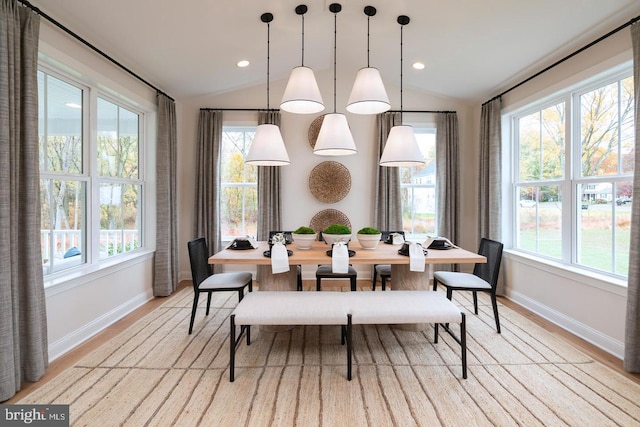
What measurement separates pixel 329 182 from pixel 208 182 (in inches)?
66.4

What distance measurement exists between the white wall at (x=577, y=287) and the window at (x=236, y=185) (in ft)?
11.4

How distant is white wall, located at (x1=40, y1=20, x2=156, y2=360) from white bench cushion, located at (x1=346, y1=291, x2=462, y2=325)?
224cm

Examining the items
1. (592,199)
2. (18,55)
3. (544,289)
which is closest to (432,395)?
(544,289)

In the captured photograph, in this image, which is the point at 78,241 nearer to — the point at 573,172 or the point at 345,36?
the point at 345,36

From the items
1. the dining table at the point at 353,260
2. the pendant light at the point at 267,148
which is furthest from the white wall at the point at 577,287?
the pendant light at the point at 267,148

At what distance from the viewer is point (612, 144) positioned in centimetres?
282

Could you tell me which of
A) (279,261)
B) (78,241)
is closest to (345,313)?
(279,261)

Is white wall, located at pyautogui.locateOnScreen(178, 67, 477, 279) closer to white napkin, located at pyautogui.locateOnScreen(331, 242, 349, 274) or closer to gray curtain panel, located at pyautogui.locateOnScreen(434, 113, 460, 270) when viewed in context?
gray curtain panel, located at pyautogui.locateOnScreen(434, 113, 460, 270)

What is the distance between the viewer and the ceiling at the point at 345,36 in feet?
8.54

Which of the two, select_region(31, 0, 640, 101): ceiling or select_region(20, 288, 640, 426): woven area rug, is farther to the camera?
select_region(31, 0, 640, 101): ceiling

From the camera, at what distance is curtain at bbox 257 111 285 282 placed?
4605 mm

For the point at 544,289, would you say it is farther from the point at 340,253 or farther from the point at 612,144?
the point at 340,253

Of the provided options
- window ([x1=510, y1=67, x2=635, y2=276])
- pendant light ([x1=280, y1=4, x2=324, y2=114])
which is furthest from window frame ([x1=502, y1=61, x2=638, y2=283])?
pendant light ([x1=280, y1=4, x2=324, y2=114])

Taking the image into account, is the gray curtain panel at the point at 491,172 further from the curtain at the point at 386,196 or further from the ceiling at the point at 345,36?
the curtain at the point at 386,196
